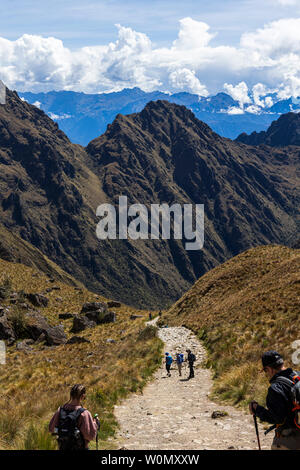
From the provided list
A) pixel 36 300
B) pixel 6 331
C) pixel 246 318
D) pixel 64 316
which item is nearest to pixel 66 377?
pixel 246 318

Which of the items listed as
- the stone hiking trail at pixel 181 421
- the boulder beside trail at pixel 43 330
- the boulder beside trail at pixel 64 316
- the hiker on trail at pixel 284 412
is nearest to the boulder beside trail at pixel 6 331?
the boulder beside trail at pixel 43 330

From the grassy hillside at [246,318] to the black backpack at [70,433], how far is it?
787 centimetres

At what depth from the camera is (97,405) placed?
580 inches

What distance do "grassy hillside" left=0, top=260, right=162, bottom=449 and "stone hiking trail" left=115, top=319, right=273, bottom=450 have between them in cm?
69

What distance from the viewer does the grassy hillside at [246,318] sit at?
17.0m

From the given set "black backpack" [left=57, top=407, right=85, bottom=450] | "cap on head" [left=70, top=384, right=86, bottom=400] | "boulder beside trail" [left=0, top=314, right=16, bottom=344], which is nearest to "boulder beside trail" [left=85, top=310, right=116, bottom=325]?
"boulder beside trail" [left=0, top=314, right=16, bottom=344]

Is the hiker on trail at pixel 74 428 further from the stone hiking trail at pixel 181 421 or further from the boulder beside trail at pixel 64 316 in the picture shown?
the boulder beside trail at pixel 64 316

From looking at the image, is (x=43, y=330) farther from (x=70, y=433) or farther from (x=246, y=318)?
(x=70, y=433)

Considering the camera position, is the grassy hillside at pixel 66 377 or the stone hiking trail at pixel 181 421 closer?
the grassy hillside at pixel 66 377

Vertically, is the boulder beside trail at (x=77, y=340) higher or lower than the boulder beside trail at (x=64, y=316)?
lower

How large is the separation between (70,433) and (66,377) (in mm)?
17468

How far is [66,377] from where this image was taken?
23.9 meters

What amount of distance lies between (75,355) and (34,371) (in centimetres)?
762

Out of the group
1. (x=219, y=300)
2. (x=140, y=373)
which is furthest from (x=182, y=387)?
(x=219, y=300)
